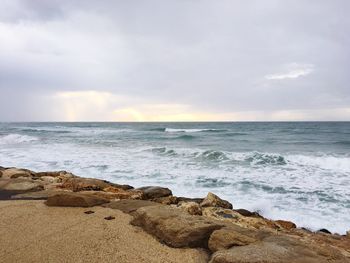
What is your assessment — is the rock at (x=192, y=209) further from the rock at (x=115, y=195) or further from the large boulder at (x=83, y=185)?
the large boulder at (x=83, y=185)

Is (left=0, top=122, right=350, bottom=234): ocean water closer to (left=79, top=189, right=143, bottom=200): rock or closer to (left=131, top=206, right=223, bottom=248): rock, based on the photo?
(left=79, top=189, right=143, bottom=200): rock

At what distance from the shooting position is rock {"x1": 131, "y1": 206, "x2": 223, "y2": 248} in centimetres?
396

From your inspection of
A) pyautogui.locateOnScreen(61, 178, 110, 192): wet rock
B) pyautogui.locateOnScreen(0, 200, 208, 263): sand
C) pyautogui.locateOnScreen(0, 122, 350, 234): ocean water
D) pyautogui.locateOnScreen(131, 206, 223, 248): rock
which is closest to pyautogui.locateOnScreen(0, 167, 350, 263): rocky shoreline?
pyautogui.locateOnScreen(131, 206, 223, 248): rock

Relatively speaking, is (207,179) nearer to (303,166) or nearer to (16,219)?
(303,166)

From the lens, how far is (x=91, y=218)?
4855 mm

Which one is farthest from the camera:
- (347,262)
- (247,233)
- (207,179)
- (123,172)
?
(123,172)

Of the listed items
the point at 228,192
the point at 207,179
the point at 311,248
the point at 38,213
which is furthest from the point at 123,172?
the point at 311,248

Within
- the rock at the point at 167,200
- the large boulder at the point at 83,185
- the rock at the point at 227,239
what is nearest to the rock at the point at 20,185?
the large boulder at the point at 83,185

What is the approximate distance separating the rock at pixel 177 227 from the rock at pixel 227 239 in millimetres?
193

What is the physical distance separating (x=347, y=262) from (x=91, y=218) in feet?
11.2

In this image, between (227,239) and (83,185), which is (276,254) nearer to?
(227,239)

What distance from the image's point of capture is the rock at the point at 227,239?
3.68 meters

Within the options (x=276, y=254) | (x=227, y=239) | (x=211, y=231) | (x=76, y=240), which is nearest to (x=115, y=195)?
(x=76, y=240)

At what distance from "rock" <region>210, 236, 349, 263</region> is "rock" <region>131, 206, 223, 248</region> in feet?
1.94
